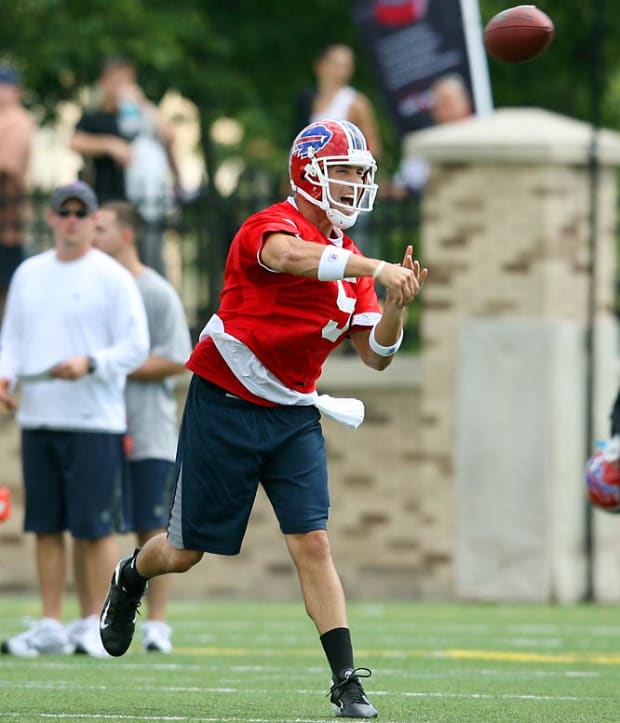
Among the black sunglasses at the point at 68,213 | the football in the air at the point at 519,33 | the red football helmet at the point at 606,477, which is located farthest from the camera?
the black sunglasses at the point at 68,213

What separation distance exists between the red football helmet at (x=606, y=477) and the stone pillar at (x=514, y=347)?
6.27 meters

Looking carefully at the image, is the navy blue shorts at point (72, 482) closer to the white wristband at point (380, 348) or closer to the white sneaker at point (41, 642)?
the white sneaker at point (41, 642)

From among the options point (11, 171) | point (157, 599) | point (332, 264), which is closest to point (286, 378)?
point (332, 264)

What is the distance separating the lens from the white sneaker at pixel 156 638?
35.9 ft

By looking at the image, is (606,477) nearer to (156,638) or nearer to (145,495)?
(156,638)

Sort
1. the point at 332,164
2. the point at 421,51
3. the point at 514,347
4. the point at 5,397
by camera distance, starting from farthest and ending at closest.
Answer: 1. the point at 421,51
2. the point at 514,347
3. the point at 5,397
4. the point at 332,164

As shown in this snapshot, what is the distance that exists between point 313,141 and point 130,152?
8.23 m

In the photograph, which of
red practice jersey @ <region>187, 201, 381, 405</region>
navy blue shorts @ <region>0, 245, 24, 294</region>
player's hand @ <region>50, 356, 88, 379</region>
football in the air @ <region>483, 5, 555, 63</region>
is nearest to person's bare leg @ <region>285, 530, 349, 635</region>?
red practice jersey @ <region>187, 201, 381, 405</region>

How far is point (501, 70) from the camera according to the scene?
22.3 metres

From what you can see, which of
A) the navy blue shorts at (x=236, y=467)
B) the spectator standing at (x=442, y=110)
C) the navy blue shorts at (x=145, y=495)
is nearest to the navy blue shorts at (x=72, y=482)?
the navy blue shorts at (x=145, y=495)

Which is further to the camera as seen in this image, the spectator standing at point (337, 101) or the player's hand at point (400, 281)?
the spectator standing at point (337, 101)

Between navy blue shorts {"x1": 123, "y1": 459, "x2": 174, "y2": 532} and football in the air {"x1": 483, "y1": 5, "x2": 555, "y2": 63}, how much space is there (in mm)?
3013

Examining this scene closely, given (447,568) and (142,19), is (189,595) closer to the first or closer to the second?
(447,568)

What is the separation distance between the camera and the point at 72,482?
1065cm
